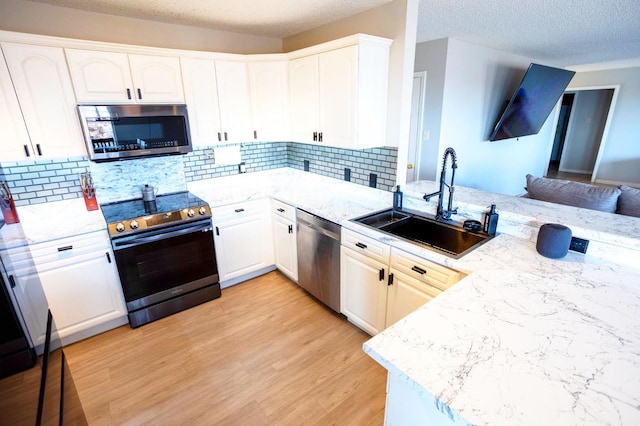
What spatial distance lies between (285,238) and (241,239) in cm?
43

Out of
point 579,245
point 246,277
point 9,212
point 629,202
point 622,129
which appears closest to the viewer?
point 579,245

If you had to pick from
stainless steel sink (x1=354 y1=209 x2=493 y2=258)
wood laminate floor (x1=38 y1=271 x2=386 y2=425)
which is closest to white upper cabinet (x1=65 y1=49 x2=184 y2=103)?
wood laminate floor (x1=38 y1=271 x2=386 y2=425)

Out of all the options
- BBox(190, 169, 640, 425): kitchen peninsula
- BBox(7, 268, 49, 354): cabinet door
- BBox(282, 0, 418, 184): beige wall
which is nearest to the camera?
BBox(190, 169, 640, 425): kitchen peninsula

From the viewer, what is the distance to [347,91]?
8.06ft

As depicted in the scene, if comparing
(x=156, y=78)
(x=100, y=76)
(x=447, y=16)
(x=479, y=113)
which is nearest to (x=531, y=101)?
(x=479, y=113)

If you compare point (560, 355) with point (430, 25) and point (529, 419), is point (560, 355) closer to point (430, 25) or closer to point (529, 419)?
point (529, 419)

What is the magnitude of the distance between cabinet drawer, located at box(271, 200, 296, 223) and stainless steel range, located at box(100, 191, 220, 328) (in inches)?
25.4

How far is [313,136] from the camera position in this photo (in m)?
2.91

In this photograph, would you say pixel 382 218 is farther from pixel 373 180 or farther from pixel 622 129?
pixel 622 129

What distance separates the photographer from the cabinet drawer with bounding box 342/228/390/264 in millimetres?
A: 2124

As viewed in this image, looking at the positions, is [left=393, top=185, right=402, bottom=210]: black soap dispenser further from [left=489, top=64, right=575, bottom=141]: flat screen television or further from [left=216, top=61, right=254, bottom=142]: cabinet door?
[left=489, top=64, right=575, bottom=141]: flat screen television

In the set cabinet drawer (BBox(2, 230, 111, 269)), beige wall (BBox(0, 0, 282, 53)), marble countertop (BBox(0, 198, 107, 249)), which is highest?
beige wall (BBox(0, 0, 282, 53))

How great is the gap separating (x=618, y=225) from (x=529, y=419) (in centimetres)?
163

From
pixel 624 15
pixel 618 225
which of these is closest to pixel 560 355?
pixel 618 225
